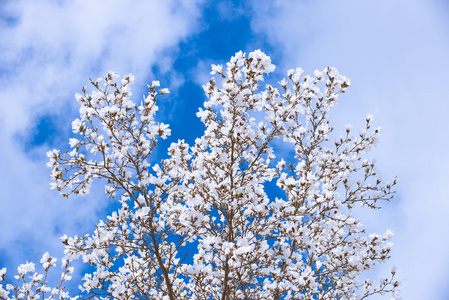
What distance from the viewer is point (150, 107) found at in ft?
18.7

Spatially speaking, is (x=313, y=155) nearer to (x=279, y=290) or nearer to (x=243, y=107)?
(x=243, y=107)

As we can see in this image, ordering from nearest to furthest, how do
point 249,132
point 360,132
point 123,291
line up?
Answer: point 249,132, point 123,291, point 360,132

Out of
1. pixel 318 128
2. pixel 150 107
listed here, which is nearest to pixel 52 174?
pixel 150 107

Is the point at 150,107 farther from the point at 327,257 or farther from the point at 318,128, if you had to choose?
the point at 327,257

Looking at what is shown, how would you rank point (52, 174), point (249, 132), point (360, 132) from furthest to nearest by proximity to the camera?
point (360, 132)
point (249, 132)
point (52, 174)

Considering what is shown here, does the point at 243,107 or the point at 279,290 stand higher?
the point at 243,107

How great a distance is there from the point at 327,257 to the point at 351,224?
152cm

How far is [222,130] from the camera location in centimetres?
572

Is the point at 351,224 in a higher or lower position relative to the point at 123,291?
higher

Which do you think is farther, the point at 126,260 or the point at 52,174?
the point at 126,260

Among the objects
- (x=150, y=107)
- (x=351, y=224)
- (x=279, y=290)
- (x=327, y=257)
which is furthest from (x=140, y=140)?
(x=327, y=257)

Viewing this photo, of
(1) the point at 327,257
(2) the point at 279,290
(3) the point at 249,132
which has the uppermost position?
(3) the point at 249,132

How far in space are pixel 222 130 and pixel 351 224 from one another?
3409mm

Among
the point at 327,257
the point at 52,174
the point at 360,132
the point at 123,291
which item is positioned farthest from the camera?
the point at 327,257
